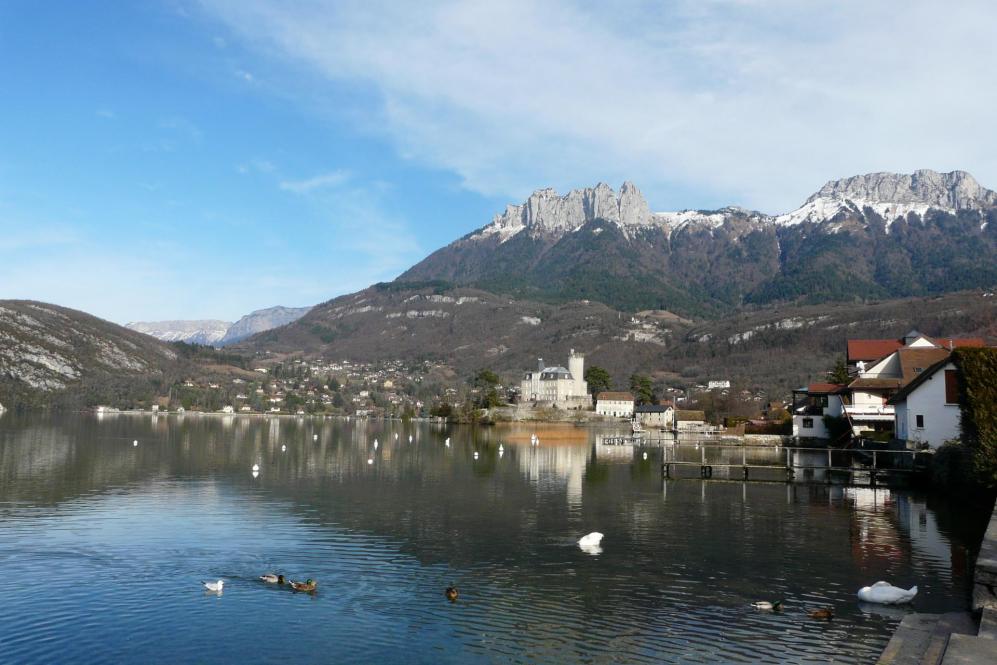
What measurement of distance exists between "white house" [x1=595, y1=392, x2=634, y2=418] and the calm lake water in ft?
385

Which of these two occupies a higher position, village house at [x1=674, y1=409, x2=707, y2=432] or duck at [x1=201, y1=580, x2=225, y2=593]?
village house at [x1=674, y1=409, x2=707, y2=432]

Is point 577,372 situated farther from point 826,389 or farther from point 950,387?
point 950,387

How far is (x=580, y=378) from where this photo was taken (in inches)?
7564

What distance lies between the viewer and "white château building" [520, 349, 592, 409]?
Result: 179775 mm

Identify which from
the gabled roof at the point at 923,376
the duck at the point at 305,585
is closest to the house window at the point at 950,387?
the gabled roof at the point at 923,376

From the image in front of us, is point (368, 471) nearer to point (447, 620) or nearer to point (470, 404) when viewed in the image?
point (447, 620)

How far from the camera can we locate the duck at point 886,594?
69.9 feet

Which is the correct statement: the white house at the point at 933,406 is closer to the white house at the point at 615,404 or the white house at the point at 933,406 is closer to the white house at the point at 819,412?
the white house at the point at 819,412

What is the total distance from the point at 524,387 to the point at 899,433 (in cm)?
13379

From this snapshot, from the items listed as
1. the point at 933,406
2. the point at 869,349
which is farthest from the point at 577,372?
the point at 933,406

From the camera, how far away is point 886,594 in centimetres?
2138

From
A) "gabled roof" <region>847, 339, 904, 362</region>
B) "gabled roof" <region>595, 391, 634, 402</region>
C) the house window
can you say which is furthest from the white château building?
the house window

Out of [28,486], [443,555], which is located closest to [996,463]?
[443,555]

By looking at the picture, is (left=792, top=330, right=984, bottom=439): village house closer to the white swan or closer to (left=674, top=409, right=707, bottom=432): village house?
(left=674, top=409, right=707, bottom=432): village house
